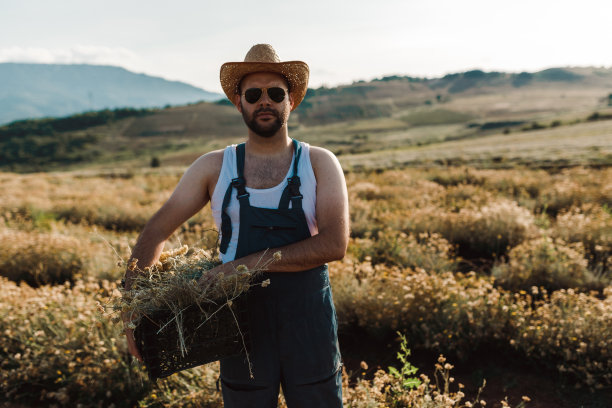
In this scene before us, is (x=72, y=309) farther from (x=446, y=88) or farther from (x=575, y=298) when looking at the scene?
(x=446, y=88)

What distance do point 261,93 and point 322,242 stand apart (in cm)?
A: 90

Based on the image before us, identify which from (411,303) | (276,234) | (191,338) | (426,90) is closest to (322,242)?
(276,234)

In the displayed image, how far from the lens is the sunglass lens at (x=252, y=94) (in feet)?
7.34

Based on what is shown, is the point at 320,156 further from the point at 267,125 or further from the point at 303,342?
the point at 303,342

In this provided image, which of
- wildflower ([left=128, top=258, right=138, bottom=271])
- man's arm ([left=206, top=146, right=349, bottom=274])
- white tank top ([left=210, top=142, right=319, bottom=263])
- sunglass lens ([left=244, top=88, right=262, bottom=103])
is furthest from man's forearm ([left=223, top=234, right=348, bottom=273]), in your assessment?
sunglass lens ([left=244, top=88, right=262, bottom=103])

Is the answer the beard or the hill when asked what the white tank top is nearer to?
the beard

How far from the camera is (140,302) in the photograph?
186 cm

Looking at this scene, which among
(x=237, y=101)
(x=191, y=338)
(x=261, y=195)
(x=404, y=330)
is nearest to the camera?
(x=191, y=338)

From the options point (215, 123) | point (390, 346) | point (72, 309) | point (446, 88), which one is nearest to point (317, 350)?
point (390, 346)

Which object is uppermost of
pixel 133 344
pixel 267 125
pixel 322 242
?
pixel 267 125

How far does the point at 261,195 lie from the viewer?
2154mm

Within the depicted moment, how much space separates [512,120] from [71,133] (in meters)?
108

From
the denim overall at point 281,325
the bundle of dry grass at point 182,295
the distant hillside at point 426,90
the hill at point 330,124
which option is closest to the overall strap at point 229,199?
the denim overall at point 281,325

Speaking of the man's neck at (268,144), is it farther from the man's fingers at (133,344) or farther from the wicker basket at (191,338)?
the man's fingers at (133,344)
